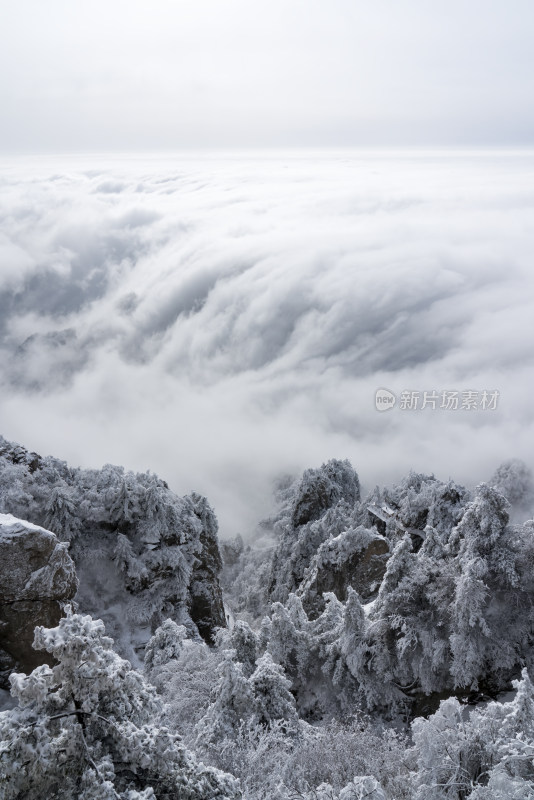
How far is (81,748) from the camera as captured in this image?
784 cm

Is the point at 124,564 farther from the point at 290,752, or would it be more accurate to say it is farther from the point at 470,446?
the point at 470,446

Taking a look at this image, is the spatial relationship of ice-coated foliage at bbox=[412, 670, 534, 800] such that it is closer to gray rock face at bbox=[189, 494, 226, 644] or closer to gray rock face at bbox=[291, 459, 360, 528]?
gray rock face at bbox=[189, 494, 226, 644]

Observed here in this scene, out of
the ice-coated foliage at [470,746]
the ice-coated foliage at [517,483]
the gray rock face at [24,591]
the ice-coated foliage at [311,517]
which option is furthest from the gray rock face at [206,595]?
the ice-coated foliage at [517,483]

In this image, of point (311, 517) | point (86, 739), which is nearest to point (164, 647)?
point (86, 739)

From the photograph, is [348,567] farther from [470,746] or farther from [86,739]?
[86,739]

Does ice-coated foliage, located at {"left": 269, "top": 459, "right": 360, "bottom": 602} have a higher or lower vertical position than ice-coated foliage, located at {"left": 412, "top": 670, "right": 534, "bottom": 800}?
lower

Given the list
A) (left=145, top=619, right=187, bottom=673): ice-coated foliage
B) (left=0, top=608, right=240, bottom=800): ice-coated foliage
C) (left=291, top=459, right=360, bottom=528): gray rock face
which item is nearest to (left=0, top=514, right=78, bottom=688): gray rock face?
(left=145, top=619, right=187, bottom=673): ice-coated foliage

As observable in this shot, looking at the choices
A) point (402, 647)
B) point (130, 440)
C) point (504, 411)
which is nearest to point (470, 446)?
point (504, 411)

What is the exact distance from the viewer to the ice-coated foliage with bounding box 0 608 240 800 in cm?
740

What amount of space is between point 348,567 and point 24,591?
64.0 ft

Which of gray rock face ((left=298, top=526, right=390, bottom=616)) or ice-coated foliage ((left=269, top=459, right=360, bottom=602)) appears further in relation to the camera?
ice-coated foliage ((left=269, top=459, right=360, bottom=602))

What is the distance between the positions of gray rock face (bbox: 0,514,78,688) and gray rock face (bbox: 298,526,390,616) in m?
16.9

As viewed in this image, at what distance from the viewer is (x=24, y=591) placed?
20.1 m

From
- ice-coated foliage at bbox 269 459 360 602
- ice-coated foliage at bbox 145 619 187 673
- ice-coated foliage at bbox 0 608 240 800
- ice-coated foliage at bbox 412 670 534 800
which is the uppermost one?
ice-coated foliage at bbox 0 608 240 800
